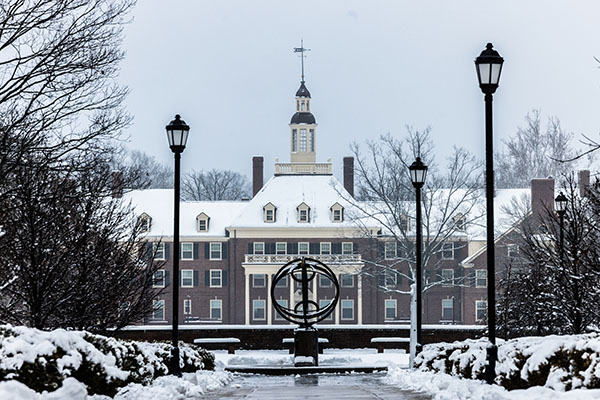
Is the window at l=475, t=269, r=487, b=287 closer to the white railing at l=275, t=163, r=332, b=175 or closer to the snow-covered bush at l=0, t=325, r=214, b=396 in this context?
the white railing at l=275, t=163, r=332, b=175

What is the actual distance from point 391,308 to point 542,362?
2360 inches

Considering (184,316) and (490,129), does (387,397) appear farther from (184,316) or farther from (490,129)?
(184,316)

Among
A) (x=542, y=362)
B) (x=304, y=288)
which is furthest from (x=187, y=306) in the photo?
(x=542, y=362)

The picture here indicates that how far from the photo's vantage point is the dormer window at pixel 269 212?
72.8 meters

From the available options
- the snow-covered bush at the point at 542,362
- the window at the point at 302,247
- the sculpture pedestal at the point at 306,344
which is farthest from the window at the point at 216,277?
the snow-covered bush at the point at 542,362

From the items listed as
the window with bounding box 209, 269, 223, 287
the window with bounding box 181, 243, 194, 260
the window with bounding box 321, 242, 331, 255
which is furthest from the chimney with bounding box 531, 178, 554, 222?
the window with bounding box 181, 243, 194, 260

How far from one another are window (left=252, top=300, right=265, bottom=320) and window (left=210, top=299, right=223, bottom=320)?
246cm

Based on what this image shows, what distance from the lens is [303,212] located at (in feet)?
238

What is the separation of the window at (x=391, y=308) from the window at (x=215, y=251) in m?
13.0

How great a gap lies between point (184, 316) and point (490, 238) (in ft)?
193

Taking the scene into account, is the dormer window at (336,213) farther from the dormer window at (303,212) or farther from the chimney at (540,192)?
the chimney at (540,192)

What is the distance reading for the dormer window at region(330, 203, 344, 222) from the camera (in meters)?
72.4

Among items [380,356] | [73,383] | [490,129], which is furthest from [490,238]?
[380,356]

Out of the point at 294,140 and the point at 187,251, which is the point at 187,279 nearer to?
the point at 187,251
